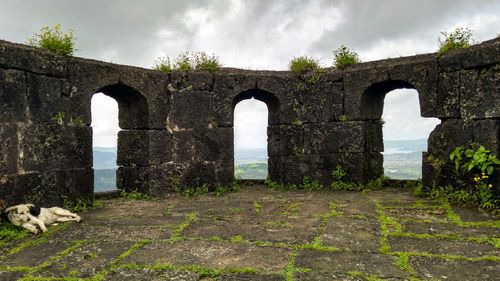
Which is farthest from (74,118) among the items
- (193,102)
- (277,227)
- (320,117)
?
(320,117)

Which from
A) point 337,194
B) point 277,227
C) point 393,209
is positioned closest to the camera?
point 277,227

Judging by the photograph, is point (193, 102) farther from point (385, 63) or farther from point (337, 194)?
point (385, 63)

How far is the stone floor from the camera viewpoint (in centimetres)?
413

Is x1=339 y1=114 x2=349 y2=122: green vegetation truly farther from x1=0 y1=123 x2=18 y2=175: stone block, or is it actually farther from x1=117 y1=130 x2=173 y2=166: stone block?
x1=0 y1=123 x2=18 y2=175: stone block

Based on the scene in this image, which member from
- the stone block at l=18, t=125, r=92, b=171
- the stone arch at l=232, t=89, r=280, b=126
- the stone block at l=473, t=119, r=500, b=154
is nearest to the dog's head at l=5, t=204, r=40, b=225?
the stone block at l=18, t=125, r=92, b=171

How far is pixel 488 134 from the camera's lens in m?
7.48

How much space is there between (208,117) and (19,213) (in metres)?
4.98

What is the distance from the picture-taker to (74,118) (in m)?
8.05

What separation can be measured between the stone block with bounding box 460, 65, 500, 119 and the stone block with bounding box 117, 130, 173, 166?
22.5 feet

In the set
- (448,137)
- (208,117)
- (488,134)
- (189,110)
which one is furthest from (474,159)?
(189,110)

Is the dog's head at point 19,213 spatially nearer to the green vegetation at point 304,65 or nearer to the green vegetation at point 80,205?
the green vegetation at point 80,205

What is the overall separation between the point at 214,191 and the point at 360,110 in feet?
14.3

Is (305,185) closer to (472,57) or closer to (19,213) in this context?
(472,57)

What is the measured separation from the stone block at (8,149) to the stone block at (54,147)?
0.37ft
